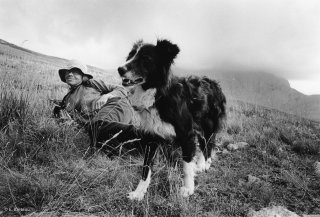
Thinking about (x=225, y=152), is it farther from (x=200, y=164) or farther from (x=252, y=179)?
(x=252, y=179)

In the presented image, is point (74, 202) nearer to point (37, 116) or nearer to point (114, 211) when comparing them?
point (114, 211)

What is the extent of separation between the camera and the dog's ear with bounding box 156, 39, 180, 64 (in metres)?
3.39

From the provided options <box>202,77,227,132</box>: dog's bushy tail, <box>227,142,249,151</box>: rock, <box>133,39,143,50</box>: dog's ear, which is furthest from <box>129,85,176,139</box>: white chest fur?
<box>227,142,249,151</box>: rock

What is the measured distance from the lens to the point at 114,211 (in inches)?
96.9

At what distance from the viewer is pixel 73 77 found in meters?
5.55

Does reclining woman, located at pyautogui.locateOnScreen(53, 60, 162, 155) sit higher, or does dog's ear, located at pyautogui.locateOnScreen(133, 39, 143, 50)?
dog's ear, located at pyautogui.locateOnScreen(133, 39, 143, 50)

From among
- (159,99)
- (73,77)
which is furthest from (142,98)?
(73,77)

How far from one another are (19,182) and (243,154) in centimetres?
376

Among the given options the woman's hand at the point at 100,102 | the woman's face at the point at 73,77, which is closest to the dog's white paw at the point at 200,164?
the woman's hand at the point at 100,102

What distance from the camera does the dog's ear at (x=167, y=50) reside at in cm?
339

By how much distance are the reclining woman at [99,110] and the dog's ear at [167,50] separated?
96cm

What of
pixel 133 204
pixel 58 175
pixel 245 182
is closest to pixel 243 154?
pixel 245 182

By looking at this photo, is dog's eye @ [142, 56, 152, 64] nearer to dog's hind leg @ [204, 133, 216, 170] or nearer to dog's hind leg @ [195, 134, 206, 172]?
dog's hind leg @ [195, 134, 206, 172]

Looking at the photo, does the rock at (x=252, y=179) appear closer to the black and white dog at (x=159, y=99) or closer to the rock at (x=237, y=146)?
the black and white dog at (x=159, y=99)
